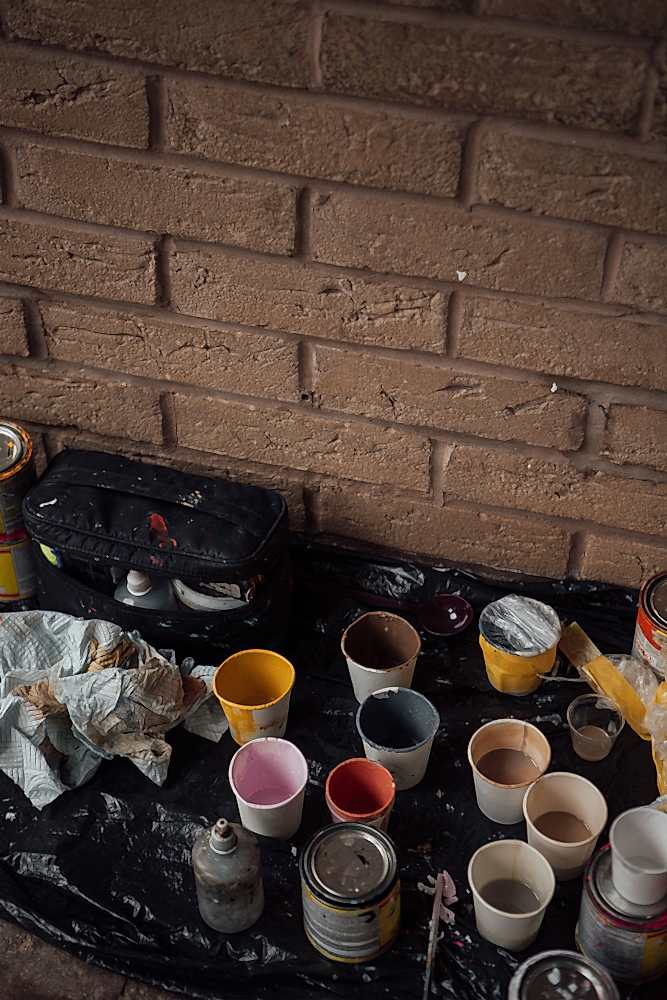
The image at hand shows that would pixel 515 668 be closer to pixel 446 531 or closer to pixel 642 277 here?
pixel 446 531

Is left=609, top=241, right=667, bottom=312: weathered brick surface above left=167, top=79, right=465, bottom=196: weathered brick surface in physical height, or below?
below

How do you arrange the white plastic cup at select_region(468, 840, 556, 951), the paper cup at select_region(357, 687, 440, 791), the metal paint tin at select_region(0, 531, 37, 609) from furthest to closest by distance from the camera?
1. the metal paint tin at select_region(0, 531, 37, 609)
2. the paper cup at select_region(357, 687, 440, 791)
3. the white plastic cup at select_region(468, 840, 556, 951)

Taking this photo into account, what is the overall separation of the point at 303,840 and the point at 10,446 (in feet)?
3.47

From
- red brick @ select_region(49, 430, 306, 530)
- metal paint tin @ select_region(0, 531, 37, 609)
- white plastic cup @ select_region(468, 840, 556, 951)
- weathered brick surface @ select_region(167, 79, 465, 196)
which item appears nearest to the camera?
white plastic cup @ select_region(468, 840, 556, 951)

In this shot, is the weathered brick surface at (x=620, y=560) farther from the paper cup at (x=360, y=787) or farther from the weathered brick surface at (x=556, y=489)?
the paper cup at (x=360, y=787)

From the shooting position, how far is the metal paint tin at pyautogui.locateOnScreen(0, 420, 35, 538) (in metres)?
2.42

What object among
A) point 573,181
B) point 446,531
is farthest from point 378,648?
point 573,181

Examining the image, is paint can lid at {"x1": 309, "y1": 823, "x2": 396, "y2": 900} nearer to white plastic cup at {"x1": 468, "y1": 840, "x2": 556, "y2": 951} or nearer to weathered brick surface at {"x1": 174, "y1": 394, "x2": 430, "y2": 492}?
white plastic cup at {"x1": 468, "y1": 840, "x2": 556, "y2": 951}

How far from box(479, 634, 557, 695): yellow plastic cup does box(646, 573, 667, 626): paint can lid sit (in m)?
0.21

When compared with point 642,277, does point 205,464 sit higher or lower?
lower

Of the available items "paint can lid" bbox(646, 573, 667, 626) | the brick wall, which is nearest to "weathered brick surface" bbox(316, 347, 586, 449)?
the brick wall

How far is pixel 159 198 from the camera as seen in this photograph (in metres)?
2.22

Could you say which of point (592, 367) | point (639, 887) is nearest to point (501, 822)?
point (639, 887)

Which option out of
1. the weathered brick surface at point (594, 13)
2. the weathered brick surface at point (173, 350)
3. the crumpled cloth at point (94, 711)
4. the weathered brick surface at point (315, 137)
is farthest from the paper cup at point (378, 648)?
the weathered brick surface at point (594, 13)
